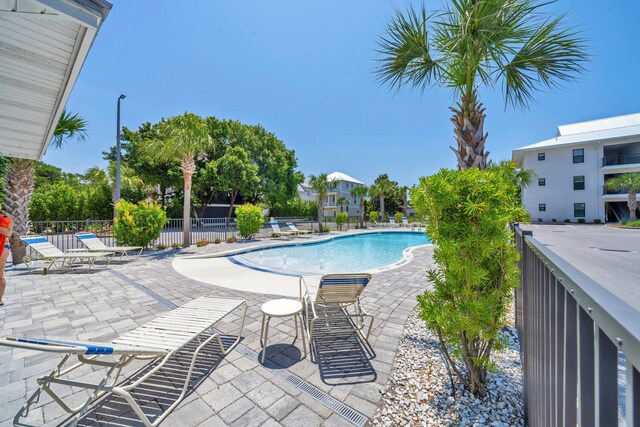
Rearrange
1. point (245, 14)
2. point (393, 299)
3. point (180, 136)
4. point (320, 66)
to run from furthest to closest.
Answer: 1. point (320, 66)
2. point (180, 136)
3. point (245, 14)
4. point (393, 299)

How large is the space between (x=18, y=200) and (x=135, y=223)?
10.6 ft

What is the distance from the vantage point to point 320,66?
1311 cm

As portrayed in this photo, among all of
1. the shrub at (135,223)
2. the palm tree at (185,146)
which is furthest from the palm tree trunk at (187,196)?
the shrub at (135,223)

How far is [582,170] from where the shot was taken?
2755 centimetres

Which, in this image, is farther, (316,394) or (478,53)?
(478,53)

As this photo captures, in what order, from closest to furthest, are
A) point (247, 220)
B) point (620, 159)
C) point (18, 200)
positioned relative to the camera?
point (18, 200)
point (247, 220)
point (620, 159)

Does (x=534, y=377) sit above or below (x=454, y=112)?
below

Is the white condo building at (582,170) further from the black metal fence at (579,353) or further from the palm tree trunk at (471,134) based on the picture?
the black metal fence at (579,353)

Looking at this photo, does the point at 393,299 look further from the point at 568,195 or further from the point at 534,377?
the point at 568,195

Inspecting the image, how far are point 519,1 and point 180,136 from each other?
12786mm

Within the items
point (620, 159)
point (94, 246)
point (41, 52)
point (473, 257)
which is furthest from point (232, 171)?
point (620, 159)

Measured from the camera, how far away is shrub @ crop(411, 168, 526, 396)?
2.20 metres

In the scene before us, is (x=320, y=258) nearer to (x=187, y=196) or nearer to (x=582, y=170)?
(x=187, y=196)

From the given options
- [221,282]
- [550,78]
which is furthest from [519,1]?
[221,282]
